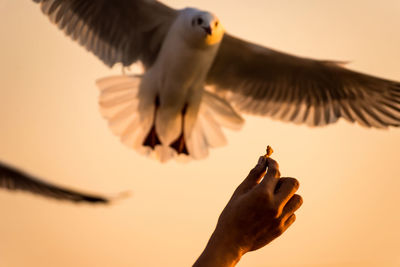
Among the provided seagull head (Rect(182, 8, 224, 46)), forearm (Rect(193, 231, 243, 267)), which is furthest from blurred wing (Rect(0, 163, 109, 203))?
seagull head (Rect(182, 8, 224, 46))

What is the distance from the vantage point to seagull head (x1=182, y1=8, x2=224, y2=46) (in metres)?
1.78

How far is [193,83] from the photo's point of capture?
191 cm

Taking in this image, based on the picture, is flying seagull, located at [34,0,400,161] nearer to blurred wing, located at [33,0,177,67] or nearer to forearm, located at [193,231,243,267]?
blurred wing, located at [33,0,177,67]

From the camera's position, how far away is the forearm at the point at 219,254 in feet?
2.07

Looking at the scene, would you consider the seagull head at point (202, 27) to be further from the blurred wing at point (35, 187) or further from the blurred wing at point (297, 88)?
the blurred wing at point (35, 187)

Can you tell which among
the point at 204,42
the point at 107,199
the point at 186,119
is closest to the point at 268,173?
the point at 107,199

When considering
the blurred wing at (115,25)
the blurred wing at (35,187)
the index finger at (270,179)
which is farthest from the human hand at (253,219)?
the blurred wing at (115,25)

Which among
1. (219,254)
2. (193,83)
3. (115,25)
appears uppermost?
(115,25)

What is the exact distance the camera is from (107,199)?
0.60 meters

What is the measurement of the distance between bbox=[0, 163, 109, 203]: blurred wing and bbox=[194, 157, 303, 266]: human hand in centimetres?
14

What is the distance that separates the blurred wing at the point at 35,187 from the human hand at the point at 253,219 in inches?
5.5

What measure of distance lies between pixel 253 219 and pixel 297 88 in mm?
1478

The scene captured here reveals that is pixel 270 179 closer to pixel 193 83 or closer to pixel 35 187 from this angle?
pixel 35 187

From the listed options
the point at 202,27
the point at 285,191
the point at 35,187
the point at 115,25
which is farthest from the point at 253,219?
the point at 115,25
